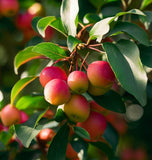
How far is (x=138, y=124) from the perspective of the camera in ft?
8.06

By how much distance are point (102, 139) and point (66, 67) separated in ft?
1.19

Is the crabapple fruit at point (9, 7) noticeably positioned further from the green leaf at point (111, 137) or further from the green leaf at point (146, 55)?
the green leaf at point (146, 55)

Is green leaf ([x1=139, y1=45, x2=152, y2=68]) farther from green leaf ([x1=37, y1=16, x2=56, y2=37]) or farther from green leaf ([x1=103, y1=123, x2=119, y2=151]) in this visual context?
green leaf ([x1=103, y1=123, x2=119, y2=151])

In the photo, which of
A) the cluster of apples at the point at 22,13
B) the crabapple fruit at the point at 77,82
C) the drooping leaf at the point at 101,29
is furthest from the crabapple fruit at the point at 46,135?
the cluster of apples at the point at 22,13

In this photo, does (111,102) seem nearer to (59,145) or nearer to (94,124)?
(94,124)

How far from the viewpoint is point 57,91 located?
3.10 ft

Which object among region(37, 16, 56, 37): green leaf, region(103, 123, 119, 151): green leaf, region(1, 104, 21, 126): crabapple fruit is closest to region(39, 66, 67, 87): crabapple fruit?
region(37, 16, 56, 37): green leaf

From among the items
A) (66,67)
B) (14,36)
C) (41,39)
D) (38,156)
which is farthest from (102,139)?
(14,36)

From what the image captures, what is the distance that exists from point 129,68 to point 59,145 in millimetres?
354

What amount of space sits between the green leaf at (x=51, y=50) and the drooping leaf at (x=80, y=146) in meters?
0.31

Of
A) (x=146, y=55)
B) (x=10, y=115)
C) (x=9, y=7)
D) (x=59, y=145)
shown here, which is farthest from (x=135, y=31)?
(x=9, y=7)

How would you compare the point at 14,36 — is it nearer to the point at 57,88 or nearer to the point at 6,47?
the point at 6,47

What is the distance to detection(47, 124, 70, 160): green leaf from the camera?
3.50 feet

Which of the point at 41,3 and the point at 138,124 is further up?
the point at 41,3
